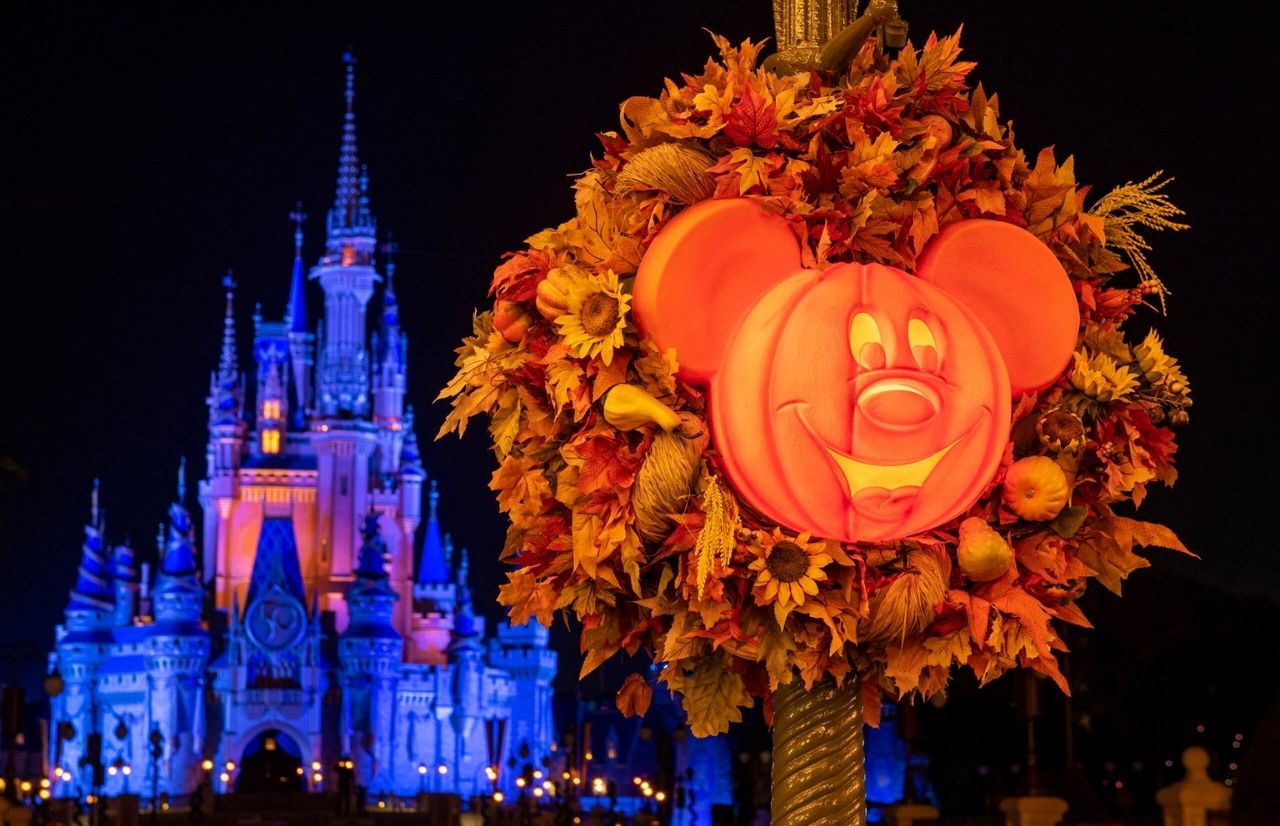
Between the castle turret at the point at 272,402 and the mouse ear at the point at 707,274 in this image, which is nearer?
the mouse ear at the point at 707,274

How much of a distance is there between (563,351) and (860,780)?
108 cm

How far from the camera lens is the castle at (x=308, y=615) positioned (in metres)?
70.6

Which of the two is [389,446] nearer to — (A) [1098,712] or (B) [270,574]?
(B) [270,574]

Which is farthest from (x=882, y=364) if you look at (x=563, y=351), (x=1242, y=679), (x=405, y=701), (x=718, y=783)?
(x=405, y=701)

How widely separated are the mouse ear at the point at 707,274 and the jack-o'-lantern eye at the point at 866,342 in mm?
178

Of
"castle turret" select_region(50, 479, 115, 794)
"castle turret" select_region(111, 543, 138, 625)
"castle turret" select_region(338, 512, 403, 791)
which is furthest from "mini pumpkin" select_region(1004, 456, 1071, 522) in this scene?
"castle turret" select_region(111, 543, 138, 625)

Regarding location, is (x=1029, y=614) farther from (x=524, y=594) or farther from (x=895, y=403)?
(x=524, y=594)

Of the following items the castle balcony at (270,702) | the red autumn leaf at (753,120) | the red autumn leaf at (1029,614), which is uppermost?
the castle balcony at (270,702)

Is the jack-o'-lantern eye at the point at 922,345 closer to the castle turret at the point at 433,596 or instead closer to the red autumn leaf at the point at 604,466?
the red autumn leaf at the point at 604,466

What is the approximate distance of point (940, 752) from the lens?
4406cm

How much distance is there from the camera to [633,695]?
4020mm

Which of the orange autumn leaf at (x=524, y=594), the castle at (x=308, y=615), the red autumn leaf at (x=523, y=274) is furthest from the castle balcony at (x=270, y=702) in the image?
the red autumn leaf at (x=523, y=274)

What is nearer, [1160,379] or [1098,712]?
[1160,379]

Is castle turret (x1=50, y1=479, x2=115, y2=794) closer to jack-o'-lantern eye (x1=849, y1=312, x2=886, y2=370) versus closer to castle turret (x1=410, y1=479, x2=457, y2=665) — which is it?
castle turret (x1=410, y1=479, x2=457, y2=665)
